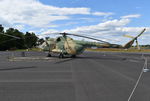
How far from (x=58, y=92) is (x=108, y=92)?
6.69ft

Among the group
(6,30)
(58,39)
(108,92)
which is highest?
(6,30)

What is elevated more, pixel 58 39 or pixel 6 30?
pixel 6 30

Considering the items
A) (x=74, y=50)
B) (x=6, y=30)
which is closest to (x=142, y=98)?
(x=74, y=50)

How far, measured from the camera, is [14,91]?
9469 mm

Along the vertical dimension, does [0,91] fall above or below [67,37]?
below

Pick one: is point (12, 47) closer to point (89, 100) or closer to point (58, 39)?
point (58, 39)

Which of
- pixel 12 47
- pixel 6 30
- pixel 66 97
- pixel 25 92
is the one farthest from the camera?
pixel 6 30

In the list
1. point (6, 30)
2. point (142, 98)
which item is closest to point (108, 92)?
point (142, 98)

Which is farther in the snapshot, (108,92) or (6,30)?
(6,30)

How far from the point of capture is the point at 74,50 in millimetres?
38188

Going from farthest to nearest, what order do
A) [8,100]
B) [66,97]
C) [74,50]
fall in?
1. [74,50]
2. [66,97]
3. [8,100]

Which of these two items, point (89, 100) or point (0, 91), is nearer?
point (89, 100)

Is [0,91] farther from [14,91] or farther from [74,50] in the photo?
[74,50]

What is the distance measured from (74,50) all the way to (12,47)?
281 ft
